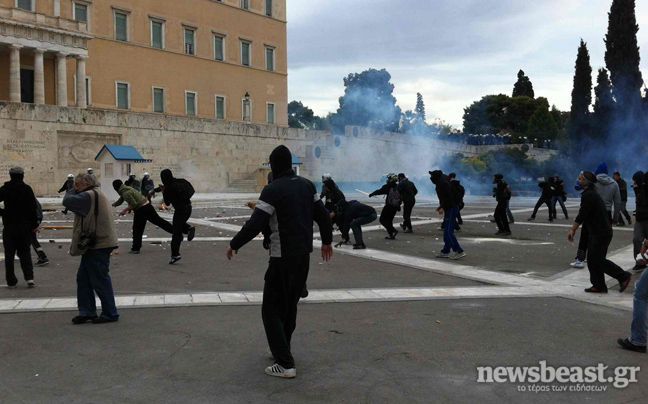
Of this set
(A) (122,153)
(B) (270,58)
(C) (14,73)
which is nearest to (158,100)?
(C) (14,73)

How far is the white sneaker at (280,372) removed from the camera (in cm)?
457

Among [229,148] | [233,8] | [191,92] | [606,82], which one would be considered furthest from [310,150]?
[606,82]

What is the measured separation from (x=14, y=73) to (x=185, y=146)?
10.8m

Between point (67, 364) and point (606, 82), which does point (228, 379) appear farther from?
point (606, 82)

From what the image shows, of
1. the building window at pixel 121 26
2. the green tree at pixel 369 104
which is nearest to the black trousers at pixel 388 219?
the building window at pixel 121 26

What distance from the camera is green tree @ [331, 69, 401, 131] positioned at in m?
70.7

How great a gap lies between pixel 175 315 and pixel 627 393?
4549 mm

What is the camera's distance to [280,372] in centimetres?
461

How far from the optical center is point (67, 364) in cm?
489

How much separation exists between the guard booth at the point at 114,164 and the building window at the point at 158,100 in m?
15.2

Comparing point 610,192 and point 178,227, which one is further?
point 178,227

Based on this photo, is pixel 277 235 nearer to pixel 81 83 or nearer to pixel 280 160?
pixel 280 160

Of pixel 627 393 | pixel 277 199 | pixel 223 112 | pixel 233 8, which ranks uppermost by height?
pixel 233 8

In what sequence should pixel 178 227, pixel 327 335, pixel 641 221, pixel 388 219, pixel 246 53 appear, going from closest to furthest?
pixel 327 335
pixel 641 221
pixel 178 227
pixel 388 219
pixel 246 53
